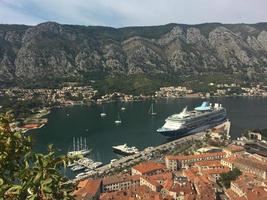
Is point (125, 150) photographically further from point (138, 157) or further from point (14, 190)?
point (14, 190)

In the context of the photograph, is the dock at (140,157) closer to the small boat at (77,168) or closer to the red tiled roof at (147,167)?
the small boat at (77,168)

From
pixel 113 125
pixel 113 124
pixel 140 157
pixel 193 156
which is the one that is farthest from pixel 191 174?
pixel 113 124

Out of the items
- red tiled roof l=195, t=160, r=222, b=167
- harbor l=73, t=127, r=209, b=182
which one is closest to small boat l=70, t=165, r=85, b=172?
harbor l=73, t=127, r=209, b=182

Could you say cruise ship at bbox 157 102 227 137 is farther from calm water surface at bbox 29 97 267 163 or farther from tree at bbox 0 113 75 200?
tree at bbox 0 113 75 200

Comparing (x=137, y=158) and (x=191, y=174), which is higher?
(x=191, y=174)

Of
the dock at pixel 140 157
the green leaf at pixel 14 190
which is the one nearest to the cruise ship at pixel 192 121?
the dock at pixel 140 157
